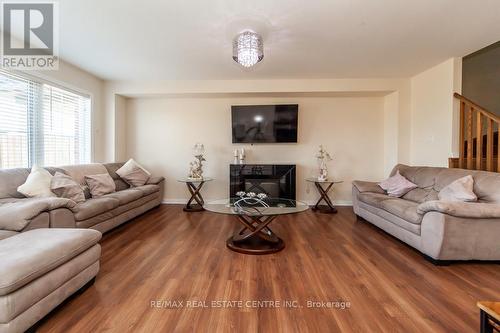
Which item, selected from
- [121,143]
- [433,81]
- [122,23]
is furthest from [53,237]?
[433,81]

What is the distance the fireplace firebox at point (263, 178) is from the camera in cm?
473

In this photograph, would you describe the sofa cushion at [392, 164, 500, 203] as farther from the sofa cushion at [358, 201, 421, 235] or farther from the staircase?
the sofa cushion at [358, 201, 421, 235]

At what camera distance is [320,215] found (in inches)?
165

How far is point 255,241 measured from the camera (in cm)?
283

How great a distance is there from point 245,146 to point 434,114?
348 cm

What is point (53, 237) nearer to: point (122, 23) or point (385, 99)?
point (122, 23)

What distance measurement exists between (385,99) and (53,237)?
223 inches

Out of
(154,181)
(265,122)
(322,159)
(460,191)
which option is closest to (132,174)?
(154,181)

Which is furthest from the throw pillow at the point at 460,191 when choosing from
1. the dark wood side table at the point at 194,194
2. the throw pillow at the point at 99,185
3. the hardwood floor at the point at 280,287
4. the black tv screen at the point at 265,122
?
the throw pillow at the point at 99,185

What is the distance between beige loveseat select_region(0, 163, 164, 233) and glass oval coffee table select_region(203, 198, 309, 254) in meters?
A: 1.41

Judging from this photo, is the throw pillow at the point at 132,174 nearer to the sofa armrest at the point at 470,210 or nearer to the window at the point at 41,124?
the window at the point at 41,124

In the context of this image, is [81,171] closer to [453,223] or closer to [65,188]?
[65,188]

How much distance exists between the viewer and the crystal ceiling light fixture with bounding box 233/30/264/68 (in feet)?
8.40
